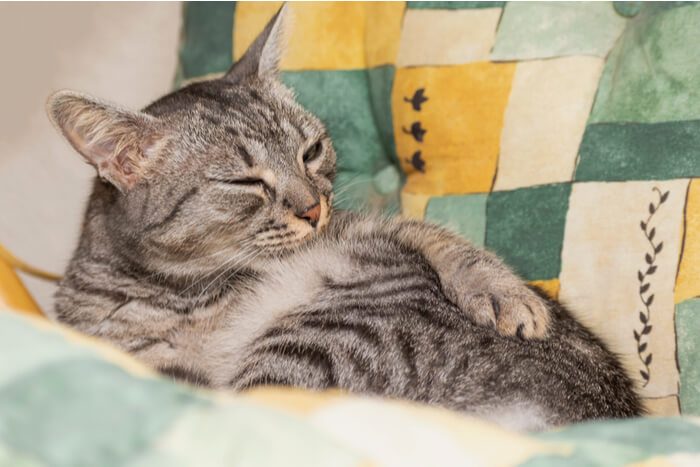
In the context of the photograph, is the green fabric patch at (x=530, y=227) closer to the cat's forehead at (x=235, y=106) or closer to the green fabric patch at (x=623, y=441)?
the cat's forehead at (x=235, y=106)

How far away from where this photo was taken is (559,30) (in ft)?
4.52

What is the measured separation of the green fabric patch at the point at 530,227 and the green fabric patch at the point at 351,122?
13.6 inches

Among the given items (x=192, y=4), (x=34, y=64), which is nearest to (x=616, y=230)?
(x=192, y=4)

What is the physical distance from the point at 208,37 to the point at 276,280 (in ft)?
3.14

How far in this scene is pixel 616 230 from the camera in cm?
124

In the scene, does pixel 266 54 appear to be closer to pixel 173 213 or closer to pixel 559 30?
pixel 173 213

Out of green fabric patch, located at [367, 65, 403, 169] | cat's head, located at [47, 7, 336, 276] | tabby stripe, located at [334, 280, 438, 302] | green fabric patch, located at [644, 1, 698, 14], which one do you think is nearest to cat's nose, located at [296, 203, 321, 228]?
cat's head, located at [47, 7, 336, 276]

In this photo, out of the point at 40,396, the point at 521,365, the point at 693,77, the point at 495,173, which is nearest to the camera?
the point at 40,396

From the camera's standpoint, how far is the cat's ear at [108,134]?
110cm

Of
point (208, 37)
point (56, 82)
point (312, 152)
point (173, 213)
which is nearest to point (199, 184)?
point (173, 213)

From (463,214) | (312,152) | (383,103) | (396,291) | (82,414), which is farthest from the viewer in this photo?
(383,103)

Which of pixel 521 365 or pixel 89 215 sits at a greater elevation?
pixel 89 215

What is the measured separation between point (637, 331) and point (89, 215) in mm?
1249

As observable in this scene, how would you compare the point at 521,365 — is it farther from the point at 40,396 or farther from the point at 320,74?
the point at 320,74
